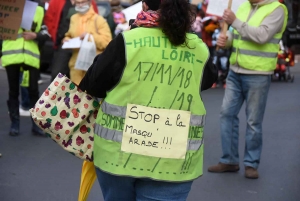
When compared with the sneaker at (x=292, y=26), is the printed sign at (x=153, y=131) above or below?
above

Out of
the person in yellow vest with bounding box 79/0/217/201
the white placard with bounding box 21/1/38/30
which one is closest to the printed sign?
the person in yellow vest with bounding box 79/0/217/201

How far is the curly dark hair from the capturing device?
3.27m

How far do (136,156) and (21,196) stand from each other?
2811 millimetres

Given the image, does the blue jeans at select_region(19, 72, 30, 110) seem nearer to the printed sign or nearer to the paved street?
the paved street

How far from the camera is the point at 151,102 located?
3.32 m

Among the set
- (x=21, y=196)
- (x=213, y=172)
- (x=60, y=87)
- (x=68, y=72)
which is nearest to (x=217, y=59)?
(x=68, y=72)

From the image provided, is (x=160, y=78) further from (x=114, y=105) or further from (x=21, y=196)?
(x=21, y=196)

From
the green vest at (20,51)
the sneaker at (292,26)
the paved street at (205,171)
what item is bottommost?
the paved street at (205,171)

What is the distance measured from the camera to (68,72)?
923cm

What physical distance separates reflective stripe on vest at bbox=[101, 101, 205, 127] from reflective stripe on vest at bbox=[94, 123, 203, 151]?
87 millimetres

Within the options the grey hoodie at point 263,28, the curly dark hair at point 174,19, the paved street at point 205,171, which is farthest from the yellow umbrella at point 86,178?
the grey hoodie at point 263,28

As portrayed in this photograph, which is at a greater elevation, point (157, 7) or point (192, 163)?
point (157, 7)

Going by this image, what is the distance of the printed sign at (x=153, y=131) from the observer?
333cm

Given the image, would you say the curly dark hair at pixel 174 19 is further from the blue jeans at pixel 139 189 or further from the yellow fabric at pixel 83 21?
the yellow fabric at pixel 83 21
